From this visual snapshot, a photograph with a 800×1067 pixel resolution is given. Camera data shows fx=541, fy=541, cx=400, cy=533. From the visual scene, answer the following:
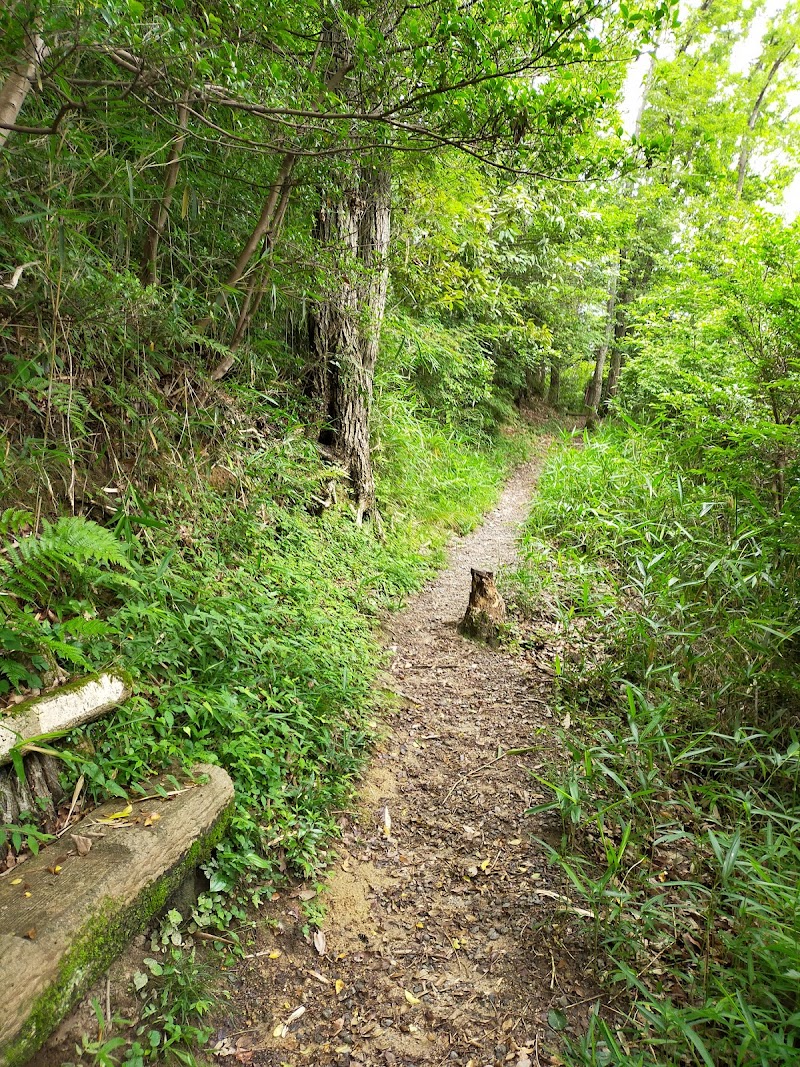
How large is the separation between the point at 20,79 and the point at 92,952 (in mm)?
3321

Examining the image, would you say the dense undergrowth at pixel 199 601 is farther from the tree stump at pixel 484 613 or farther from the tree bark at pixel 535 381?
the tree bark at pixel 535 381

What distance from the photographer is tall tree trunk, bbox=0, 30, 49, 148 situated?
2.10 meters

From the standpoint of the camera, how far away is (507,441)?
44.5 feet

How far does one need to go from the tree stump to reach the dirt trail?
1.10 metres

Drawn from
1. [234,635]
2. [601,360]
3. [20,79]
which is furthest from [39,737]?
[601,360]

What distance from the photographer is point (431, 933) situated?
2.52m

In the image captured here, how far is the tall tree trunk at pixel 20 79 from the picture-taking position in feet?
6.89

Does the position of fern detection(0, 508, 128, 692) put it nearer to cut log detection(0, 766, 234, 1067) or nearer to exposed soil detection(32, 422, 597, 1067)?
cut log detection(0, 766, 234, 1067)

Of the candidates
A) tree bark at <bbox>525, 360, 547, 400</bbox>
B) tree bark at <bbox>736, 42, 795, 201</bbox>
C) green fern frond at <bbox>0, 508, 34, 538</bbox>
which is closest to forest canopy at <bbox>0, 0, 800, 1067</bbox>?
green fern frond at <bbox>0, 508, 34, 538</bbox>

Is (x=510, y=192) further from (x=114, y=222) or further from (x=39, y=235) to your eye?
(x=39, y=235)

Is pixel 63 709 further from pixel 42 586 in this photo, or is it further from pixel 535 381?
pixel 535 381

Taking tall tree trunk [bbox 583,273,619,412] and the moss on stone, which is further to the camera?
tall tree trunk [bbox 583,273,619,412]

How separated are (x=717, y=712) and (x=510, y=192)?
619 cm

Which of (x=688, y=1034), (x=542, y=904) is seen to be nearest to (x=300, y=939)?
(x=542, y=904)
